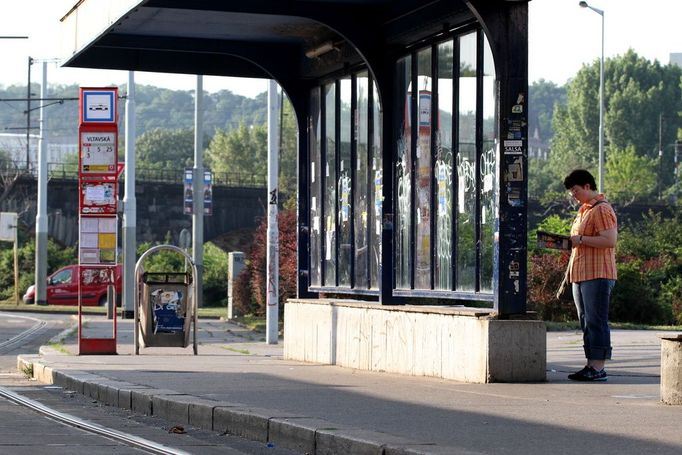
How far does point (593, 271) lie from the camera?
43.8 feet

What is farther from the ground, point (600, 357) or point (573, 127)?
point (573, 127)

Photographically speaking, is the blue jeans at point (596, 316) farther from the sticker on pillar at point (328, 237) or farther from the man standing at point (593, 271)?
→ the sticker on pillar at point (328, 237)

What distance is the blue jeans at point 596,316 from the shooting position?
13.3m

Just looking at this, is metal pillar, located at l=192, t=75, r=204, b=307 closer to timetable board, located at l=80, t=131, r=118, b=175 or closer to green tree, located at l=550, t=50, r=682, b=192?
timetable board, located at l=80, t=131, r=118, b=175

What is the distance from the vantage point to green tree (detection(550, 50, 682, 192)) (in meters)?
Answer: 143

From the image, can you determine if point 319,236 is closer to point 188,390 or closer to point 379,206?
point 379,206

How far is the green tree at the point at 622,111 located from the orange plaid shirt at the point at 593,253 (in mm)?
126004

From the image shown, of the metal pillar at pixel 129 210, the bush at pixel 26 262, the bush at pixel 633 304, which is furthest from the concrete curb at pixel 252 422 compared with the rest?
the bush at pixel 26 262

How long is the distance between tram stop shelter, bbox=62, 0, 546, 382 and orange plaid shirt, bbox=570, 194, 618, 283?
1.65ft

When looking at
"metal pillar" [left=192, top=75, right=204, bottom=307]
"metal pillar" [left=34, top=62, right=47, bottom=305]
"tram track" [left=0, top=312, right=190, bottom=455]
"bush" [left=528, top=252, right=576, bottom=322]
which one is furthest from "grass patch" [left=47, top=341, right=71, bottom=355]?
"metal pillar" [left=34, top=62, right=47, bottom=305]

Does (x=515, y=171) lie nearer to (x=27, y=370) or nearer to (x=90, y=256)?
(x=27, y=370)

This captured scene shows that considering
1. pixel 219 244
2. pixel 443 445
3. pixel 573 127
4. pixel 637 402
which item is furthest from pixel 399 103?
pixel 573 127

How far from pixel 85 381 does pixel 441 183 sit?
4.26 metres

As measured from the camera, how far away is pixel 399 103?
1647 centimetres
